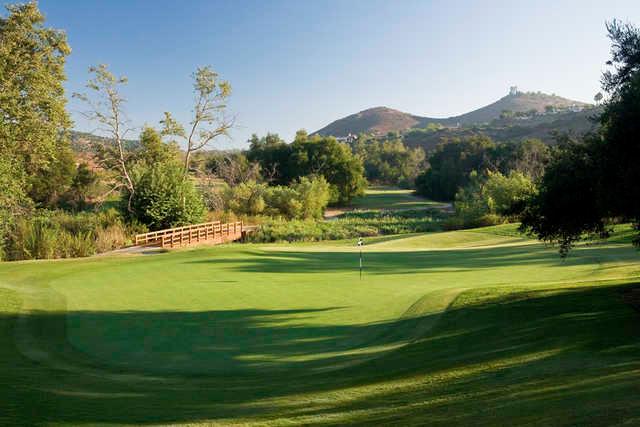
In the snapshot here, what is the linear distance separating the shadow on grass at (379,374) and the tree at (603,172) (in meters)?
1.52

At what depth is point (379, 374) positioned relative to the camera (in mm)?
6867

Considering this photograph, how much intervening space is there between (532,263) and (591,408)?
1402 cm

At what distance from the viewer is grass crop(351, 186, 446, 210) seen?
228 feet

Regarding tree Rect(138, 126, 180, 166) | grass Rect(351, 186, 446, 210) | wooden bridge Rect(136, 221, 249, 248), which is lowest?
wooden bridge Rect(136, 221, 249, 248)

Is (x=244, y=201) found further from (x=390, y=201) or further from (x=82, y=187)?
(x=390, y=201)

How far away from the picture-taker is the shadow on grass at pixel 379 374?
4969 mm

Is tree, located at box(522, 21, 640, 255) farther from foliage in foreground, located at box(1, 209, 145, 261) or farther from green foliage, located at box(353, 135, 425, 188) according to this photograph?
green foliage, located at box(353, 135, 425, 188)

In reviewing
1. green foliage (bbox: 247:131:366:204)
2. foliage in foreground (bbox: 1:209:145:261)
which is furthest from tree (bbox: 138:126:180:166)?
green foliage (bbox: 247:131:366:204)

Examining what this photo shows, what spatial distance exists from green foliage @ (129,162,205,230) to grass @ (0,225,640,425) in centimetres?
1627

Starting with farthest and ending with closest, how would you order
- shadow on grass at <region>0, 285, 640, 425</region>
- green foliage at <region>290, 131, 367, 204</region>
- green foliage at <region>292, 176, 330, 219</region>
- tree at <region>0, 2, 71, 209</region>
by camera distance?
green foliage at <region>290, 131, 367, 204</region>
green foliage at <region>292, 176, 330, 219</region>
tree at <region>0, 2, 71, 209</region>
shadow on grass at <region>0, 285, 640, 425</region>

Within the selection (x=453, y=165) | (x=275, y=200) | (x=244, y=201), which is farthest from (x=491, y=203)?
(x=453, y=165)

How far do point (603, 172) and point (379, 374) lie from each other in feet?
15.6

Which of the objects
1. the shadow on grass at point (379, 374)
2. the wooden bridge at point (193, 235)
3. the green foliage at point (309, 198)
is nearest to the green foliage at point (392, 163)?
the green foliage at point (309, 198)

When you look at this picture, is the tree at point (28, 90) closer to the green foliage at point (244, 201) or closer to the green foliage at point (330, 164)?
the green foliage at point (244, 201)
